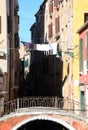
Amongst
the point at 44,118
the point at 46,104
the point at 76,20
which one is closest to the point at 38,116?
the point at 44,118

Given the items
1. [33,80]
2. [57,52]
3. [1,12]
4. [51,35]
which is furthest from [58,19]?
[33,80]

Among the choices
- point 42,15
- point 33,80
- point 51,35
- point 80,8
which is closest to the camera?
point 80,8

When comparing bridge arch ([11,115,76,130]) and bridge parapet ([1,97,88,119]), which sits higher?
bridge parapet ([1,97,88,119])

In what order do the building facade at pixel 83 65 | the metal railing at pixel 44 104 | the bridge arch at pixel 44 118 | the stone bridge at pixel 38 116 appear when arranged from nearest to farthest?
1. the building facade at pixel 83 65
2. the stone bridge at pixel 38 116
3. the bridge arch at pixel 44 118
4. the metal railing at pixel 44 104

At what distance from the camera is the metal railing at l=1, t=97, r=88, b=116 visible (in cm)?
3225

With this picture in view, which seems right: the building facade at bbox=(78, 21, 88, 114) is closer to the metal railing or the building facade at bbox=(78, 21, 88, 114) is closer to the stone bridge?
the metal railing

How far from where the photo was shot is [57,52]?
126 feet

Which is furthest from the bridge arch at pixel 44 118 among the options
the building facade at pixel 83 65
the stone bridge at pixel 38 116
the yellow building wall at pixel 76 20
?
the yellow building wall at pixel 76 20

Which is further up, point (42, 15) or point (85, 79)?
point (42, 15)

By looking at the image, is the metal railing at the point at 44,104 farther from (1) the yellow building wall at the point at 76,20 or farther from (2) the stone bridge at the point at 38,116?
(1) the yellow building wall at the point at 76,20

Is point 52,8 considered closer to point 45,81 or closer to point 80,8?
point 45,81

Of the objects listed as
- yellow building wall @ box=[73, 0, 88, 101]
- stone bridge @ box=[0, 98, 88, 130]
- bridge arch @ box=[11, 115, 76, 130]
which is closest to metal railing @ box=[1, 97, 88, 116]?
stone bridge @ box=[0, 98, 88, 130]

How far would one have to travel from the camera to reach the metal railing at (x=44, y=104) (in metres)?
32.2

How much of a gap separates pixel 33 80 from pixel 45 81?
1276 cm
